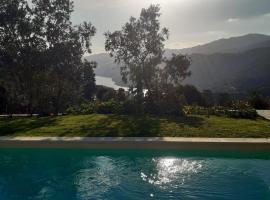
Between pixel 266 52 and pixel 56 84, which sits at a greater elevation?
pixel 266 52

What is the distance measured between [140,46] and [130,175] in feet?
41.4

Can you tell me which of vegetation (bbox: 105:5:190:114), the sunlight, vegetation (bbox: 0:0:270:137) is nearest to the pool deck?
the sunlight

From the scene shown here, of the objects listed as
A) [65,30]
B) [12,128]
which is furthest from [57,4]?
[12,128]

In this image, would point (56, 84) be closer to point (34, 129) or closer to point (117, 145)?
point (34, 129)

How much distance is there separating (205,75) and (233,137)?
141 m

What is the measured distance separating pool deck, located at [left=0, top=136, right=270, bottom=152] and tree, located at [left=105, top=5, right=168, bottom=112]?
29.0 ft

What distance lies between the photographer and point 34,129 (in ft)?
45.8

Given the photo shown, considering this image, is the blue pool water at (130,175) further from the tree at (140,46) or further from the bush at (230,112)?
the tree at (140,46)

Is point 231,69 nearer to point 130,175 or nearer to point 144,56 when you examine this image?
point 144,56

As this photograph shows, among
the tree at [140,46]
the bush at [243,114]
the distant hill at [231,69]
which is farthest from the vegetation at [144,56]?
the distant hill at [231,69]

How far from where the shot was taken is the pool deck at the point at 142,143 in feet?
36.2

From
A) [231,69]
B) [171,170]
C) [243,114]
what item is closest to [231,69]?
[231,69]

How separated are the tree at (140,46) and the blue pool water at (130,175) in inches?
382

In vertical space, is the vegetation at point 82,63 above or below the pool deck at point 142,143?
above
